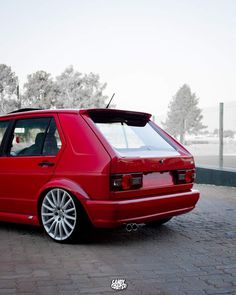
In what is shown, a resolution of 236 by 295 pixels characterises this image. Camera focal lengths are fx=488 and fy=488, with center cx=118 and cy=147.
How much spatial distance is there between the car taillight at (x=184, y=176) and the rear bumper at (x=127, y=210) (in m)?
0.29

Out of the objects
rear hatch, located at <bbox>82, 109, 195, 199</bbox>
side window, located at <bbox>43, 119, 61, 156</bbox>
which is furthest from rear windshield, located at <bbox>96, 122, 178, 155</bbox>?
side window, located at <bbox>43, 119, 61, 156</bbox>

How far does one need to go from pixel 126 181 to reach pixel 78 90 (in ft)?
215

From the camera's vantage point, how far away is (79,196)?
5492 mm

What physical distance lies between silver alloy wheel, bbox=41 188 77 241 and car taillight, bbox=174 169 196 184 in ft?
4.57

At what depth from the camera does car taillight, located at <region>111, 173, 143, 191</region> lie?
532 cm

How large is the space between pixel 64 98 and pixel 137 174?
212ft

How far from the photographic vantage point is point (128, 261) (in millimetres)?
5008

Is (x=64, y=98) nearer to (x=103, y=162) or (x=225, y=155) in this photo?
(x=225, y=155)

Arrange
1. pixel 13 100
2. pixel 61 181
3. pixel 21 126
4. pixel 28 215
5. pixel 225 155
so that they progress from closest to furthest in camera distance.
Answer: pixel 61 181 < pixel 28 215 < pixel 21 126 < pixel 225 155 < pixel 13 100

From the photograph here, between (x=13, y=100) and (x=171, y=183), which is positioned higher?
(x=13, y=100)

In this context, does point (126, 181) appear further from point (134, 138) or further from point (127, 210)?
point (134, 138)

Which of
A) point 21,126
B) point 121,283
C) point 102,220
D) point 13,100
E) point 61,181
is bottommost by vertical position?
point 121,283

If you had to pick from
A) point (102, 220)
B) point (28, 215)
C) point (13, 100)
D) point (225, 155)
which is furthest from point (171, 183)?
point (13, 100)

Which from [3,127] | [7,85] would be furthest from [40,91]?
[3,127]
